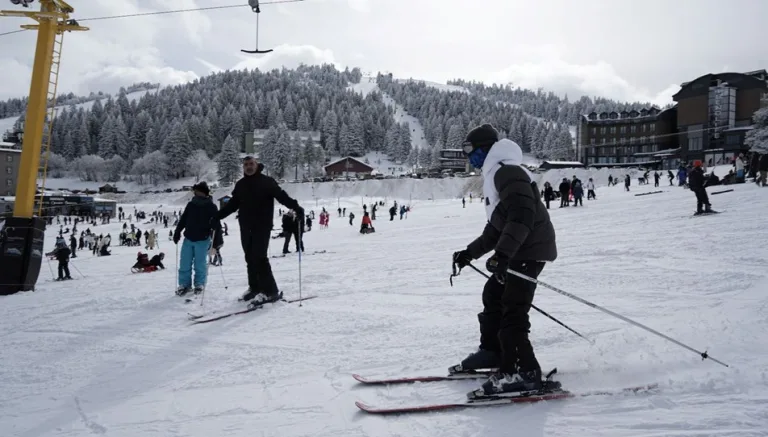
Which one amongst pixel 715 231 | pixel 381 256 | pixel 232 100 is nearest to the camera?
pixel 715 231

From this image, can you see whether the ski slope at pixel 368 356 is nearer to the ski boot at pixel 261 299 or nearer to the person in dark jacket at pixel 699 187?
the ski boot at pixel 261 299

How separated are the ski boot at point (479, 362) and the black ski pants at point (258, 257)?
299cm

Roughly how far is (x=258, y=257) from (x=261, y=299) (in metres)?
0.51

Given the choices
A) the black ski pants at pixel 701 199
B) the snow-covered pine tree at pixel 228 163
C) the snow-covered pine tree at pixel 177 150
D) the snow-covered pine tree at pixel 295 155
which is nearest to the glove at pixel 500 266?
the black ski pants at pixel 701 199

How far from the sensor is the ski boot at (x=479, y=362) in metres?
3.25

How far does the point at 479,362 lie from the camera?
3.25m

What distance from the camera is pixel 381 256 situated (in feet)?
36.4

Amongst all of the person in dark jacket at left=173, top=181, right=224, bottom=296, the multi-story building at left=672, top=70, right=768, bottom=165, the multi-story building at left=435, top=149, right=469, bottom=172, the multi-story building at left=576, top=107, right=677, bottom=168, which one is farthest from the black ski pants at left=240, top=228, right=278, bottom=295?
the multi-story building at left=435, top=149, right=469, bottom=172

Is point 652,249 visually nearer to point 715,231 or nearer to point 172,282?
point 715,231

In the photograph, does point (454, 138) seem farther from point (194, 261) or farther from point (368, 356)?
point (368, 356)

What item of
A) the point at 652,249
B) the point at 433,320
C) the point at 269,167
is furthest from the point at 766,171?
the point at 269,167

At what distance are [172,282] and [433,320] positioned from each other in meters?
5.11

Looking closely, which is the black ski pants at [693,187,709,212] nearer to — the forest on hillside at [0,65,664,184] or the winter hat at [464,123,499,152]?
the winter hat at [464,123,499,152]

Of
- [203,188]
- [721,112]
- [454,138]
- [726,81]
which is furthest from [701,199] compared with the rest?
[454,138]
